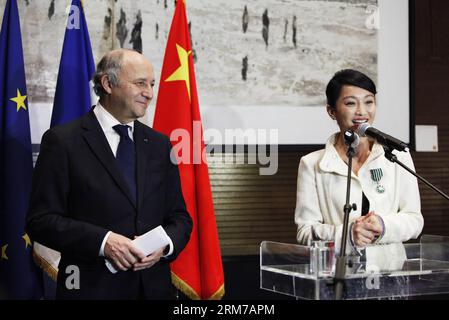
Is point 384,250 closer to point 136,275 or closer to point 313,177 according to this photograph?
point 313,177

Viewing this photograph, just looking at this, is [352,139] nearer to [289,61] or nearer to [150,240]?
[150,240]

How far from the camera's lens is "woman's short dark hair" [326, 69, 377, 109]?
3.20 m

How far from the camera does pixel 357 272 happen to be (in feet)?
7.47

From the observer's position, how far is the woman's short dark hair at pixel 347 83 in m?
3.20

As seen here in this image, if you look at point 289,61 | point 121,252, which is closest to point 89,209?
point 121,252

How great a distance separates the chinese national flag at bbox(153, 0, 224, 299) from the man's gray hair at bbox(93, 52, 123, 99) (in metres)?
0.88

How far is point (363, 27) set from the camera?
460 cm

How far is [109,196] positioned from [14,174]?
1.12m

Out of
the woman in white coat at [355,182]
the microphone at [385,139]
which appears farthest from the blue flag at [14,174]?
the microphone at [385,139]

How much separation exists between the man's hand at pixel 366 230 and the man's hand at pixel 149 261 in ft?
2.68

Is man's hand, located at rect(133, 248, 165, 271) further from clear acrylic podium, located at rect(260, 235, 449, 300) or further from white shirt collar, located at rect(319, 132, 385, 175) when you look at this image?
white shirt collar, located at rect(319, 132, 385, 175)

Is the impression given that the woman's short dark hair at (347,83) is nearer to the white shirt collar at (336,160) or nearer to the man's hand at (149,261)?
the white shirt collar at (336,160)

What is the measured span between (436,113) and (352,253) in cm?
277
